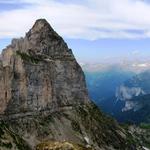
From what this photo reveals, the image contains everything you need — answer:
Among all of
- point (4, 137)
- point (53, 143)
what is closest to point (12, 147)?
point (4, 137)

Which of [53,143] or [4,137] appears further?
[4,137]

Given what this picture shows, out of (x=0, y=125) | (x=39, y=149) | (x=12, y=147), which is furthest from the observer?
(x=0, y=125)

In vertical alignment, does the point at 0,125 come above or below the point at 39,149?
below

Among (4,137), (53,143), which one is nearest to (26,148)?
(4,137)

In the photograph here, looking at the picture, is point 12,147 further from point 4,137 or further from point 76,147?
point 76,147

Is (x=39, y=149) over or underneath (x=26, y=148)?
over

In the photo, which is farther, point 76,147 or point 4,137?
point 4,137

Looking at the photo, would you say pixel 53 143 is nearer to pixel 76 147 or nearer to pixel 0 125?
pixel 76 147

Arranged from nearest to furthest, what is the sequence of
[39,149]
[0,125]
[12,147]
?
[39,149] < [12,147] < [0,125]
